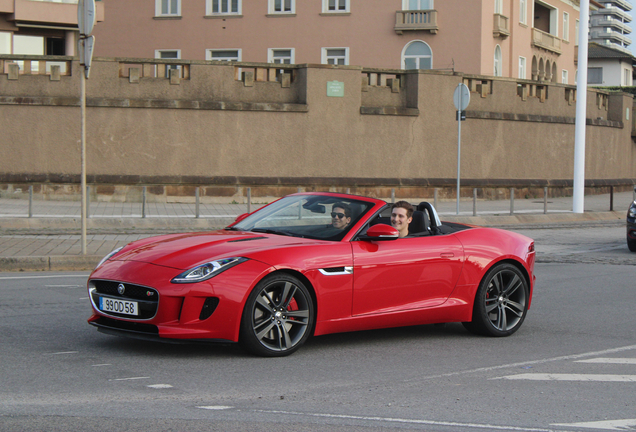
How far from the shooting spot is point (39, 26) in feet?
115

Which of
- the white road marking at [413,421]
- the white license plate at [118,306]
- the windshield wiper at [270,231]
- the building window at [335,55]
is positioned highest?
the building window at [335,55]

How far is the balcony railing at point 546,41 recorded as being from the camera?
157ft

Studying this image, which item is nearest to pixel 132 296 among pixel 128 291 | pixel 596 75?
pixel 128 291

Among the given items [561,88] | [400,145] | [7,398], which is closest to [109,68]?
[400,145]

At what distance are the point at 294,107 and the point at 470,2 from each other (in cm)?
1686

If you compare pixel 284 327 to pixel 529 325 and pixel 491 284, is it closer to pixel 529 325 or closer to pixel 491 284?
pixel 491 284

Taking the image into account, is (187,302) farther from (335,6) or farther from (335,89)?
(335,6)

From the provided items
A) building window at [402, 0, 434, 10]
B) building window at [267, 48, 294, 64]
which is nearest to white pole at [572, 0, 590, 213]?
building window at [402, 0, 434, 10]

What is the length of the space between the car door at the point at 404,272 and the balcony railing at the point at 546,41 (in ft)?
142

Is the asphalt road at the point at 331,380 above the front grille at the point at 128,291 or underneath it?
underneath

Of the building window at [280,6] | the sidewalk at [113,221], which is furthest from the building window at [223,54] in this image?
the sidewalk at [113,221]

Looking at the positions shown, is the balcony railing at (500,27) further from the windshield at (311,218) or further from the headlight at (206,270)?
the headlight at (206,270)

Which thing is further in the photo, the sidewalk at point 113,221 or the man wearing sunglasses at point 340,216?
the sidewalk at point 113,221

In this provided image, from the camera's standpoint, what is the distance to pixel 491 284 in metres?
7.60
